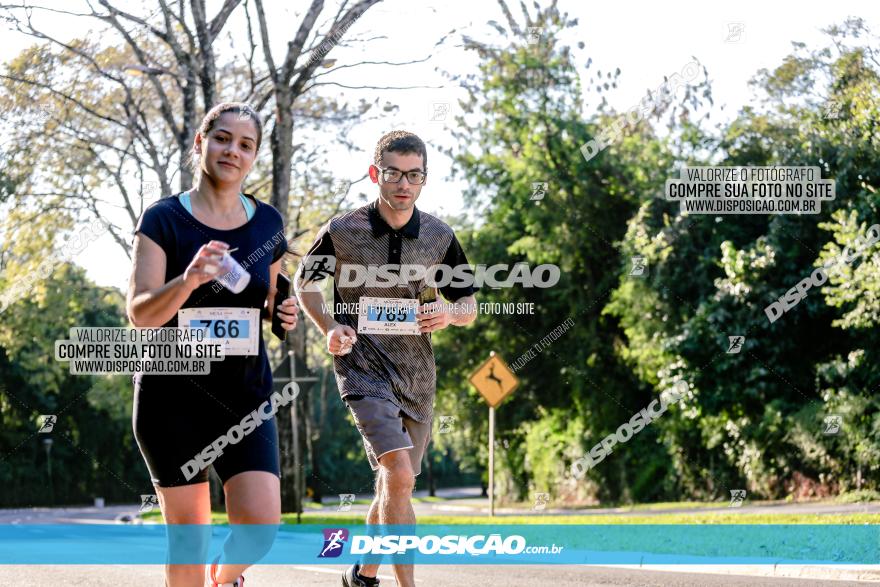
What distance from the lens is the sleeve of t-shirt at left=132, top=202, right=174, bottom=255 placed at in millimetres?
4336

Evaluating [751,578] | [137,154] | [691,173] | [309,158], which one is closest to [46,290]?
[137,154]

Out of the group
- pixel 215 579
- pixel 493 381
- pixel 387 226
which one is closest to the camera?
pixel 215 579

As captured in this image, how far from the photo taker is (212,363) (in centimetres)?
437

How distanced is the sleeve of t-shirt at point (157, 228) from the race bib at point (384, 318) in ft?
5.88

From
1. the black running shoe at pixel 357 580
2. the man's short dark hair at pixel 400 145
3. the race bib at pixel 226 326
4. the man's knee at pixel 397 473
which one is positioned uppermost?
the man's short dark hair at pixel 400 145

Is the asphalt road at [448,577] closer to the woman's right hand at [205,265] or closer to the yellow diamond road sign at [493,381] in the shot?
the woman's right hand at [205,265]

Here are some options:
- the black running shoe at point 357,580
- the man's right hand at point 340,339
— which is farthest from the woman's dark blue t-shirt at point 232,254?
the black running shoe at point 357,580

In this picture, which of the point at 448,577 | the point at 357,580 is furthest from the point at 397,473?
the point at 448,577

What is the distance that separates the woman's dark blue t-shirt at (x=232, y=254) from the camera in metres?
4.36

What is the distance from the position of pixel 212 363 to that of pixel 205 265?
0.50 m

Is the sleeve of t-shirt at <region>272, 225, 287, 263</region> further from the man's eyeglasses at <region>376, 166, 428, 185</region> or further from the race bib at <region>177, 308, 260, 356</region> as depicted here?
the man's eyeglasses at <region>376, 166, 428, 185</region>

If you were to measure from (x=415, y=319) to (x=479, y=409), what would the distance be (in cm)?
3167

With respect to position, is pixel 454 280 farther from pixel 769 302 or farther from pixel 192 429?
pixel 769 302

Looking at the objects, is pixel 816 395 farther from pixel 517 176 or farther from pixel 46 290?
pixel 46 290
